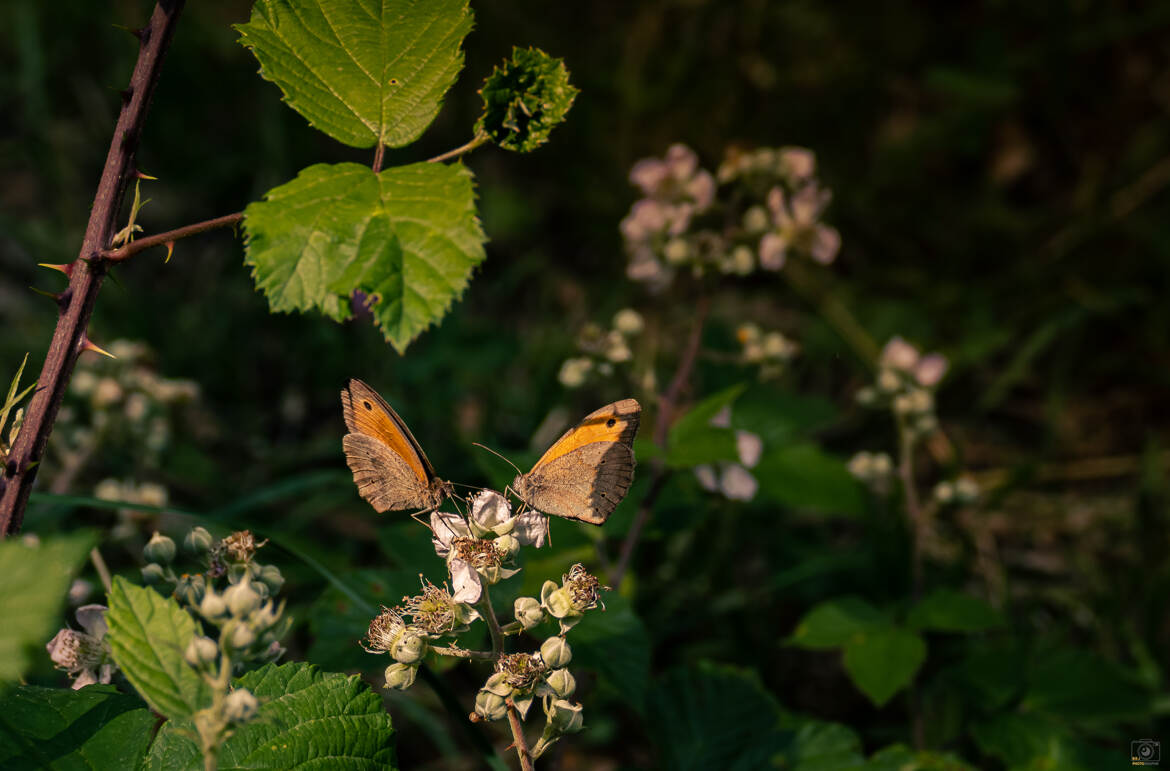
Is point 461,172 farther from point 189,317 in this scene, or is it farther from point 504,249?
→ point 504,249

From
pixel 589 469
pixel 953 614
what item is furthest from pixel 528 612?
pixel 953 614

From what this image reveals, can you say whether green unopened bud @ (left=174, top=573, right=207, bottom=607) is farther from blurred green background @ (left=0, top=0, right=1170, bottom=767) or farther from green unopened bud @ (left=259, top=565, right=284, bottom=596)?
blurred green background @ (left=0, top=0, right=1170, bottom=767)

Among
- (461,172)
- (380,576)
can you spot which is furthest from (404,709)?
(461,172)

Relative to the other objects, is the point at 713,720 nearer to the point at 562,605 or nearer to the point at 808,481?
the point at 808,481

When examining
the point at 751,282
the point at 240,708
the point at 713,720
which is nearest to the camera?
the point at 240,708

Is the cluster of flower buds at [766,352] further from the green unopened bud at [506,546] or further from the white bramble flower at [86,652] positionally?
the white bramble flower at [86,652]

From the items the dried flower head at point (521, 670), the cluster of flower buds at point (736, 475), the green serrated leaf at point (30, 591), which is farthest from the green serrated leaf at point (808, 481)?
the green serrated leaf at point (30, 591)
